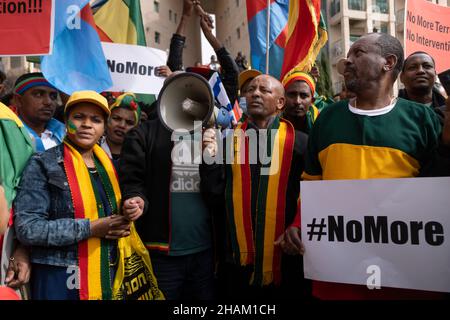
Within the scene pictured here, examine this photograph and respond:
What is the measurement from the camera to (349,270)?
199 centimetres

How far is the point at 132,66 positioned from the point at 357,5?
27758mm

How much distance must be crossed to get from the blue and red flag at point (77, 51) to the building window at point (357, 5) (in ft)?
91.4

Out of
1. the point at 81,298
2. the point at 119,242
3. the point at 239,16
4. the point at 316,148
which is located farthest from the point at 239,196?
the point at 239,16

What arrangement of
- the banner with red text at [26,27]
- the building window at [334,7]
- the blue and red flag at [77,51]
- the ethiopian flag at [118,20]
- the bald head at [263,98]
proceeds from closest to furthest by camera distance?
1. the bald head at [263,98]
2. the banner with red text at [26,27]
3. the blue and red flag at [77,51]
4. the ethiopian flag at [118,20]
5. the building window at [334,7]

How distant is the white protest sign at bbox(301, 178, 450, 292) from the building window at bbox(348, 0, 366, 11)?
96.8 feet

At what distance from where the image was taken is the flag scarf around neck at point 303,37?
4.71 meters

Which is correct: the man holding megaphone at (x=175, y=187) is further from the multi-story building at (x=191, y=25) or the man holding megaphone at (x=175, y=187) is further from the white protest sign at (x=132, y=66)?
the multi-story building at (x=191, y=25)

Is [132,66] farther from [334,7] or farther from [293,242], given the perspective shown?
[334,7]

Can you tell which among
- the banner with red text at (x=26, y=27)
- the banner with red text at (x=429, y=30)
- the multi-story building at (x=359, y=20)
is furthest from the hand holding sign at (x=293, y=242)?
the multi-story building at (x=359, y=20)

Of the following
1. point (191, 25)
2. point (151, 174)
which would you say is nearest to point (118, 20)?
point (151, 174)

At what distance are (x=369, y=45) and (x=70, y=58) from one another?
2904 millimetres

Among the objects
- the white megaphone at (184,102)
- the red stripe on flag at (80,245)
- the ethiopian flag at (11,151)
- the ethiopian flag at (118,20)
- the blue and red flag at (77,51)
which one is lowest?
the red stripe on flag at (80,245)

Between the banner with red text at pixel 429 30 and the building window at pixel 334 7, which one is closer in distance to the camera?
the banner with red text at pixel 429 30

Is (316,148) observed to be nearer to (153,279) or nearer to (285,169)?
(285,169)
